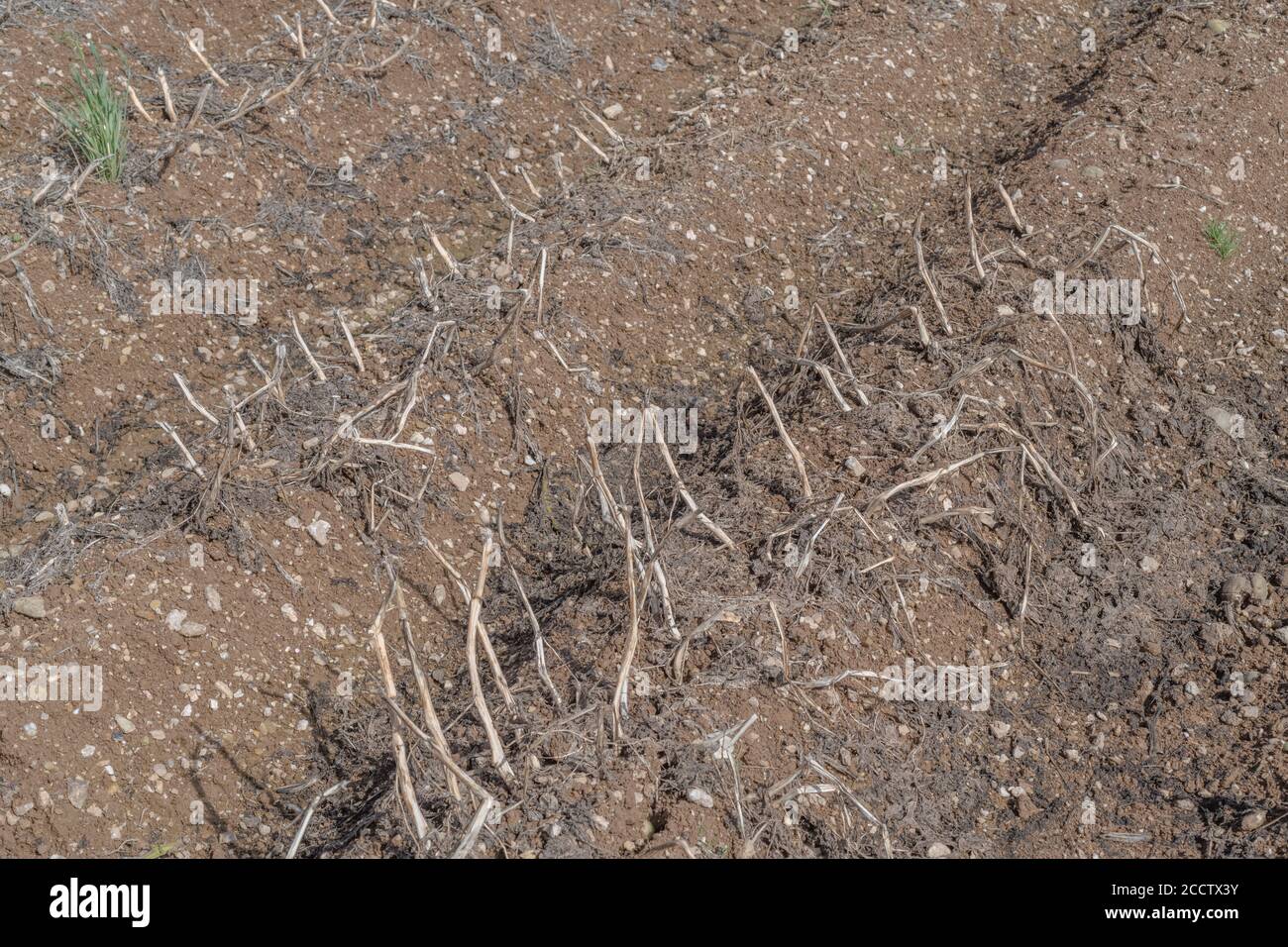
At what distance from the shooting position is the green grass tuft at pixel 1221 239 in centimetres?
418

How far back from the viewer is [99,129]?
13.4ft

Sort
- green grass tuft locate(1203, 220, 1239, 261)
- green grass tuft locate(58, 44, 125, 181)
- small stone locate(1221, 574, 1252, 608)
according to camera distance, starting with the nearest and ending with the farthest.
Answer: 1. small stone locate(1221, 574, 1252, 608)
2. green grass tuft locate(58, 44, 125, 181)
3. green grass tuft locate(1203, 220, 1239, 261)

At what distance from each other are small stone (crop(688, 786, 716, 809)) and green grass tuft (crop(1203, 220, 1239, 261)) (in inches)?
120

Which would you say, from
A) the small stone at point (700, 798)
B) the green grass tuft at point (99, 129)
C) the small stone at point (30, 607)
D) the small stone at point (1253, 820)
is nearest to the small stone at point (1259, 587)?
the small stone at point (1253, 820)

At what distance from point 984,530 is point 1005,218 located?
1.58 m

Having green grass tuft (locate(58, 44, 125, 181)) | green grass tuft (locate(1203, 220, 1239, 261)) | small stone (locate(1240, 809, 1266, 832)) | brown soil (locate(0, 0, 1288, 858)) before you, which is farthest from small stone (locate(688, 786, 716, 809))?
green grass tuft (locate(58, 44, 125, 181))

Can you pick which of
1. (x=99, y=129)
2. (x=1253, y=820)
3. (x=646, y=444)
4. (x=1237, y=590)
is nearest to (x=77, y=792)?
(x=646, y=444)

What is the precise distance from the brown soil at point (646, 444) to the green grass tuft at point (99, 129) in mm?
78

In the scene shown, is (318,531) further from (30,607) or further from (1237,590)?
(1237,590)

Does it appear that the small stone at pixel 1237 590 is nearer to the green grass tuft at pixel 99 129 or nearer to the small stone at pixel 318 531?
the small stone at pixel 318 531

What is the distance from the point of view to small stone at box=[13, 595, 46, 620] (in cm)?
290

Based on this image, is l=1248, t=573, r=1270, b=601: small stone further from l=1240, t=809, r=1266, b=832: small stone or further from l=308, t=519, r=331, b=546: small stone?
l=308, t=519, r=331, b=546: small stone
